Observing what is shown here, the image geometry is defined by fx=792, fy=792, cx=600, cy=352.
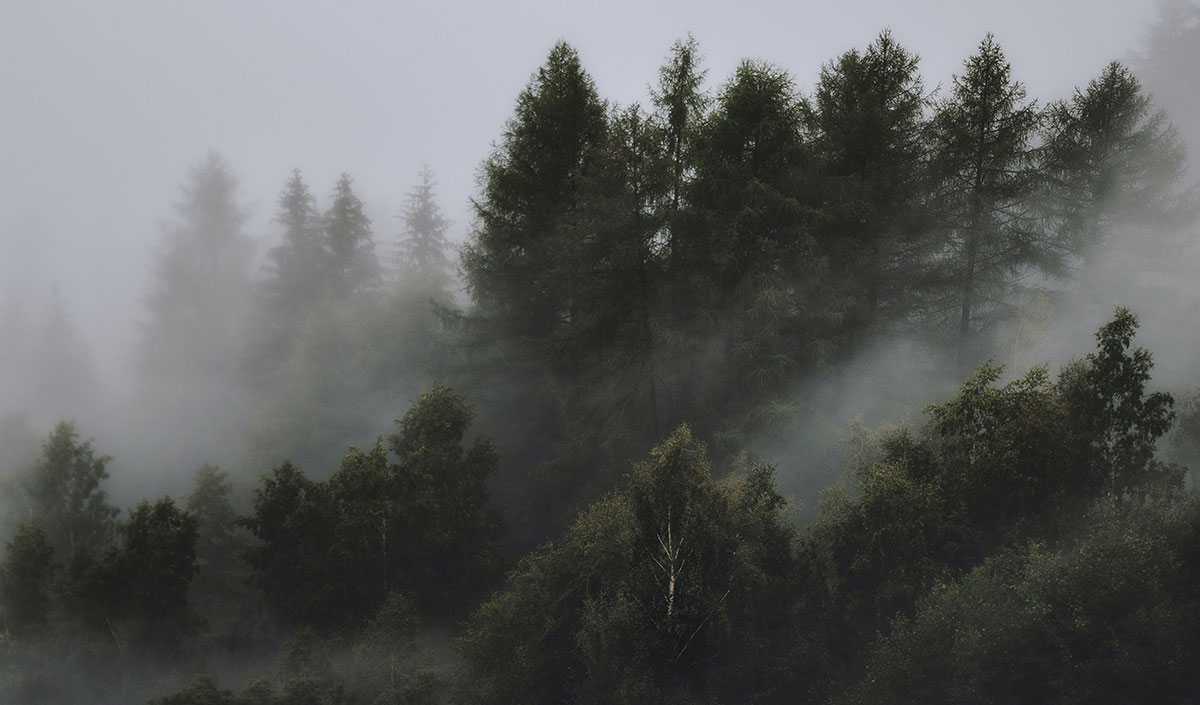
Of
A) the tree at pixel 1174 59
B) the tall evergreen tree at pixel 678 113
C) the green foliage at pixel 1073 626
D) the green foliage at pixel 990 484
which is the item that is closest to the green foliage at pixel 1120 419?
the green foliage at pixel 990 484

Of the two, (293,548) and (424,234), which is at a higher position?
(424,234)

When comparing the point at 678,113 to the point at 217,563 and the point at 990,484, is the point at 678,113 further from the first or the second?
the point at 217,563

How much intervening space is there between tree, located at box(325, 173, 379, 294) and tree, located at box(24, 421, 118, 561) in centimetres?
2453

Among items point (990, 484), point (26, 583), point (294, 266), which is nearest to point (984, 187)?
point (990, 484)

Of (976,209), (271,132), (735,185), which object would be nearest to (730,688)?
(735,185)

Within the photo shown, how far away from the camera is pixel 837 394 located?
22578 millimetres

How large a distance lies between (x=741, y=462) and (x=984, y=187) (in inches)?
451

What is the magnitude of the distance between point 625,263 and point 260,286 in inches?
1424

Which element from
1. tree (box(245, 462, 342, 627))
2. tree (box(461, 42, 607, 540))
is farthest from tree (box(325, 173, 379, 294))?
tree (box(245, 462, 342, 627))

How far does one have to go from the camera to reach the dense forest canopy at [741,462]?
16.5 metres

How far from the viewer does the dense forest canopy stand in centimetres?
1648

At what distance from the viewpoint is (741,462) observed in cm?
2031

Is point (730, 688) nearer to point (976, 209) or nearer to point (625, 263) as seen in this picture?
point (625, 263)

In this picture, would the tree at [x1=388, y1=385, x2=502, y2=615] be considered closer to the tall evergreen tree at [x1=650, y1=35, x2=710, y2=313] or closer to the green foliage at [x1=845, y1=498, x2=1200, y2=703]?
the tall evergreen tree at [x1=650, y1=35, x2=710, y2=313]
